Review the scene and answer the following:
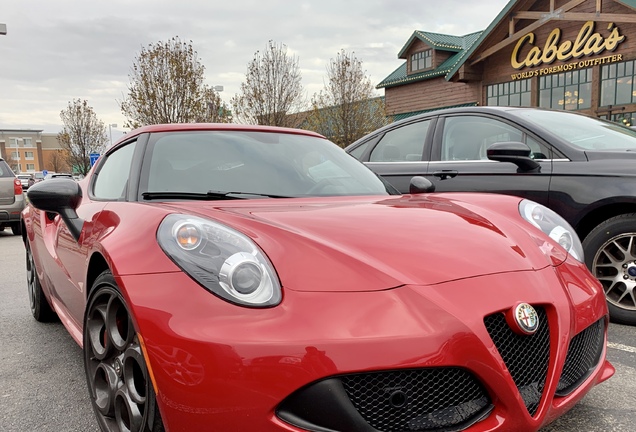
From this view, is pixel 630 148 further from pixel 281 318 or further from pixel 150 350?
pixel 150 350

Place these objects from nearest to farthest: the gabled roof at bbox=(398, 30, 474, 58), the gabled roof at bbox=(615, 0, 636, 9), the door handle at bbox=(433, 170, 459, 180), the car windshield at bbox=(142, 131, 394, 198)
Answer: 1. the car windshield at bbox=(142, 131, 394, 198)
2. the door handle at bbox=(433, 170, 459, 180)
3. the gabled roof at bbox=(615, 0, 636, 9)
4. the gabled roof at bbox=(398, 30, 474, 58)

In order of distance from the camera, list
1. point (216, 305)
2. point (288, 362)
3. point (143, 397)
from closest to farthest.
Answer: point (288, 362) → point (216, 305) → point (143, 397)

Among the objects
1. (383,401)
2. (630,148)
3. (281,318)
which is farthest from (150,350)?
(630,148)

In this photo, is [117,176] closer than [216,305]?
No

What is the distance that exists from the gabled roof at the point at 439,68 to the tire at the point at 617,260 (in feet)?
58.4

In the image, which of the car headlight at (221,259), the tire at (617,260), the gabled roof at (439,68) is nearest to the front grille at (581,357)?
the car headlight at (221,259)

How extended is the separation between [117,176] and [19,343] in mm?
1460

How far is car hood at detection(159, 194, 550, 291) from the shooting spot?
1.51 meters

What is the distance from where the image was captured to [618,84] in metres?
15.1

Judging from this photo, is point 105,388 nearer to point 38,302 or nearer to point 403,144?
point 38,302

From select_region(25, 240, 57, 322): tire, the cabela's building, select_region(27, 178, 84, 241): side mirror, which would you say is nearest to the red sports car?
select_region(27, 178, 84, 241): side mirror

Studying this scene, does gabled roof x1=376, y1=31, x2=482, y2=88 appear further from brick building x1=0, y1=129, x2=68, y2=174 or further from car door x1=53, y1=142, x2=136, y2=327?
brick building x1=0, y1=129, x2=68, y2=174

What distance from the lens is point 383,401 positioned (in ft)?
4.39

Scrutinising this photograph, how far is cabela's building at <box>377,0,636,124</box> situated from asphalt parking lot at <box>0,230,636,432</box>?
14.5 m
